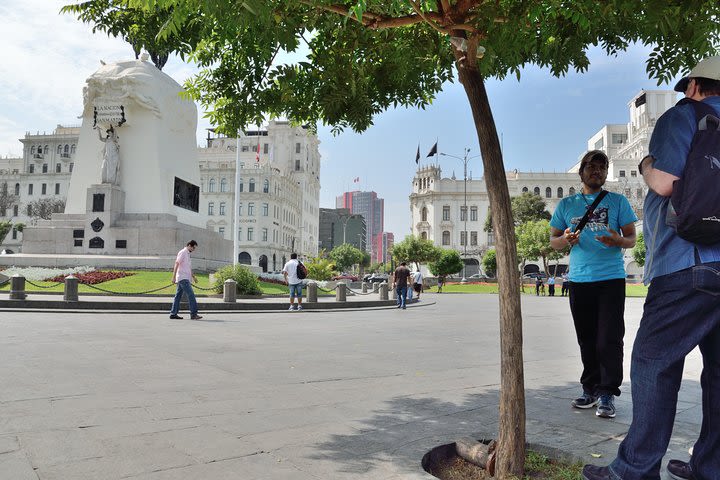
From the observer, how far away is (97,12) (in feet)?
16.5

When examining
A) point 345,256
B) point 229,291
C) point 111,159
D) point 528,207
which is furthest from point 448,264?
point 345,256

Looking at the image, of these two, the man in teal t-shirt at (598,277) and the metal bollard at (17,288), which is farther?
the metal bollard at (17,288)

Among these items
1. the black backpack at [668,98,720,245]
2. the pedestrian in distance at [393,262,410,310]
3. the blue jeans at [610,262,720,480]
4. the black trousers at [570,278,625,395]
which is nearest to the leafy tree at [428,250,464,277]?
the pedestrian in distance at [393,262,410,310]

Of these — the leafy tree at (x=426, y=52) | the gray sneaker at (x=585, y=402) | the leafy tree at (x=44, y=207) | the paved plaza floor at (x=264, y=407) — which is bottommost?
the paved plaza floor at (x=264, y=407)

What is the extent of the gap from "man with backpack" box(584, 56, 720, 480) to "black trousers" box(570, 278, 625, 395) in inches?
67.2

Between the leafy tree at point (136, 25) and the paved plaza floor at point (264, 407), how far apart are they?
3.08 meters

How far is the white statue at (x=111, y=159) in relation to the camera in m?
24.7

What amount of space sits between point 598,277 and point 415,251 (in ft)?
200

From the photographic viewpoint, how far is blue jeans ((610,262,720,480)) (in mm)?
2395

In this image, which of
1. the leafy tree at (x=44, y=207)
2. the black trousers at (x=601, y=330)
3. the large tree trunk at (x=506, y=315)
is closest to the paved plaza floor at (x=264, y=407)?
the black trousers at (x=601, y=330)

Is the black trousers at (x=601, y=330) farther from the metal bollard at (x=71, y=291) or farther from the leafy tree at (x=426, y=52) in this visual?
the metal bollard at (x=71, y=291)

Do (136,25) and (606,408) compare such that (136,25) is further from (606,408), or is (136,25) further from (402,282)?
(402,282)

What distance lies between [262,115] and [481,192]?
90.7 metres

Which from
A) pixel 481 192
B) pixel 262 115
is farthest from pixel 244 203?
pixel 262 115
